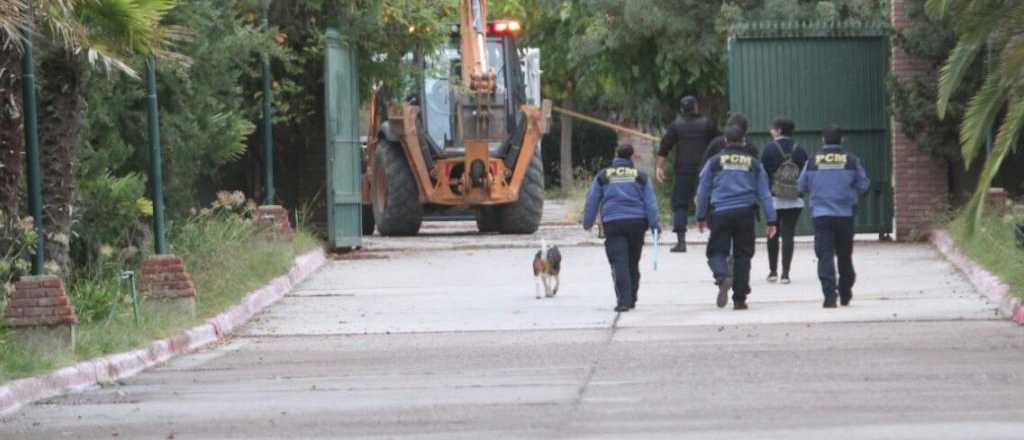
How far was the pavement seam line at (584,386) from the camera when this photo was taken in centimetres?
1121

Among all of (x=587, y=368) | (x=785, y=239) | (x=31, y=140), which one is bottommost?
(x=587, y=368)

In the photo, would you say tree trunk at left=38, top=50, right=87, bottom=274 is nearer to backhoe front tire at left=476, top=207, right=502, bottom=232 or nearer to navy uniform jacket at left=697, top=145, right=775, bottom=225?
navy uniform jacket at left=697, top=145, right=775, bottom=225

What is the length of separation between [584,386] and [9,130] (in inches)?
219

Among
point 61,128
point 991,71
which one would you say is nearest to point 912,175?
point 991,71

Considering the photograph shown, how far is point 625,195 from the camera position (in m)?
19.4

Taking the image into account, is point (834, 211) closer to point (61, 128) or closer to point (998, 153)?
point (998, 153)

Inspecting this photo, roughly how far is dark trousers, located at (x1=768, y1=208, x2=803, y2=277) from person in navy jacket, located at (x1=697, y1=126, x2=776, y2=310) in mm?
2050

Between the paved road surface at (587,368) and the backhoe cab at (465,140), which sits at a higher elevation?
the backhoe cab at (465,140)

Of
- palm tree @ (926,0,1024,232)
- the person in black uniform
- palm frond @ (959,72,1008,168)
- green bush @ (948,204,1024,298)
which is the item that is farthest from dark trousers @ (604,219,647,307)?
the person in black uniform

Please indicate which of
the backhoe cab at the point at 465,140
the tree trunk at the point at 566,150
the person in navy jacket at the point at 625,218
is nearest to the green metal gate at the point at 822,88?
the backhoe cab at the point at 465,140

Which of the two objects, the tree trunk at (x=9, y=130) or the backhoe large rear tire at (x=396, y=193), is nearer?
the tree trunk at (x=9, y=130)

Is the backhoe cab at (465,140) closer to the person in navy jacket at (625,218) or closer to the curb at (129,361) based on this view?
the curb at (129,361)

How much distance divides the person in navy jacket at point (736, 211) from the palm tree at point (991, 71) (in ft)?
7.39

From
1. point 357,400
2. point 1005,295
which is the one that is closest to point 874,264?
point 1005,295
